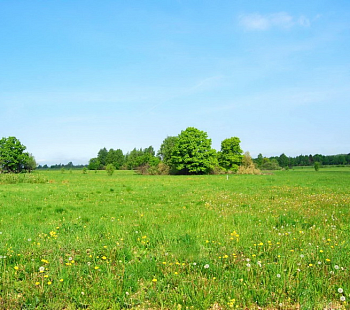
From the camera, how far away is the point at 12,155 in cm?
7450

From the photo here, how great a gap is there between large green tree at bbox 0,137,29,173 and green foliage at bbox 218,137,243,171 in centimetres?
5913

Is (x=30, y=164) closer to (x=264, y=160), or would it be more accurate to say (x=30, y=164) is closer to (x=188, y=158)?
(x=188, y=158)

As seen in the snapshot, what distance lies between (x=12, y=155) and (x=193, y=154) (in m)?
51.9

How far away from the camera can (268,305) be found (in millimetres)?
4176

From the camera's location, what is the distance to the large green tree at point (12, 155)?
239ft

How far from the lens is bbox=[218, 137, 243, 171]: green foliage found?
3126 inches

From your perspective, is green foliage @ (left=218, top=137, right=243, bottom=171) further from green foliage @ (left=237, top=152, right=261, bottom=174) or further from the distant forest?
the distant forest

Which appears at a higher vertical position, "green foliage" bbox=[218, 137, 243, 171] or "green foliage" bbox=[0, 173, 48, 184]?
"green foliage" bbox=[218, 137, 243, 171]

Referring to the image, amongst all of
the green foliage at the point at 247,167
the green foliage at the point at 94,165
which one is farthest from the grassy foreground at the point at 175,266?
the green foliage at the point at 94,165

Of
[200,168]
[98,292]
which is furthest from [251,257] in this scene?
[200,168]

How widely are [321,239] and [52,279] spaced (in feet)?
22.2

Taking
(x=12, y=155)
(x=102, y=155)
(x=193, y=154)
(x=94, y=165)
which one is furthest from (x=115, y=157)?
(x=193, y=154)

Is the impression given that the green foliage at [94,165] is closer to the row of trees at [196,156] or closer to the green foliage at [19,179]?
the row of trees at [196,156]

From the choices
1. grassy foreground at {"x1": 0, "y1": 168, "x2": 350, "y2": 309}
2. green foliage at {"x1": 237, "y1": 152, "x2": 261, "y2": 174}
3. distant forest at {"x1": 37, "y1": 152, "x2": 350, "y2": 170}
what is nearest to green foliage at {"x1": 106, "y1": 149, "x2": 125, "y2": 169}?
distant forest at {"x1": 37, "y1": 152, "x2": 350, "y2": 170}
